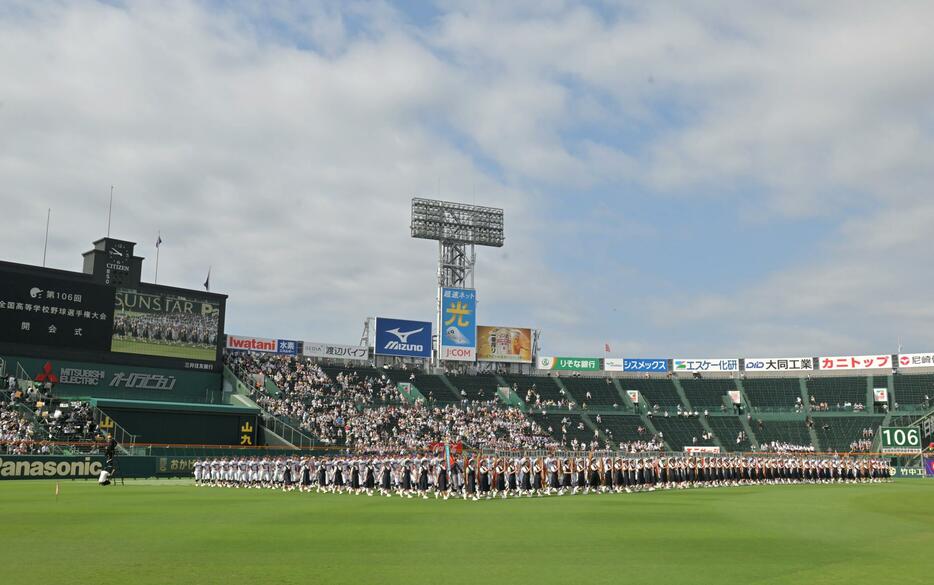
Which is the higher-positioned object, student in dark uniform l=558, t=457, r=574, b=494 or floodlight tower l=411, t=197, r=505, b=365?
floodlight tower l=411, t=197, r=505, b=365

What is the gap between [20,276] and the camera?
5244cm

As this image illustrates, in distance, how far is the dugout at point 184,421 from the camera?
2114 inches

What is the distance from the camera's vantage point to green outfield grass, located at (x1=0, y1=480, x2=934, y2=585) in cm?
1196

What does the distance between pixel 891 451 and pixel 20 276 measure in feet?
215

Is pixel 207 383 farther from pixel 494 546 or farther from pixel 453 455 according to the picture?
pixel 494 546

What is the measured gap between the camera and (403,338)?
8200cm

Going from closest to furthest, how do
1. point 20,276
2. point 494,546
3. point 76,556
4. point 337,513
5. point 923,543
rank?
point 76,556
point 494,546
point 923,543
point 337,513
point 20,276

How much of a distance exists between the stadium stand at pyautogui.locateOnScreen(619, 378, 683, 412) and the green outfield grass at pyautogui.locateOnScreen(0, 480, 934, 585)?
195ft

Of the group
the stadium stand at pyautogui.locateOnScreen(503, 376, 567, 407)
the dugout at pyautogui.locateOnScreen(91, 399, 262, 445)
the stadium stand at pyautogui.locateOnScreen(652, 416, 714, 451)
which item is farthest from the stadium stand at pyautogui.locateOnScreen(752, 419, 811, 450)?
the dugout at pyautogui.locateOnScreen(91, 399, 262, 445)

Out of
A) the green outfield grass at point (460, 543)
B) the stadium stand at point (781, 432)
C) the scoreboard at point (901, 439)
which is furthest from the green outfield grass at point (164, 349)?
the scoreboard at point (901, 439)

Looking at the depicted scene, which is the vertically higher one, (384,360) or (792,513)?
(384,360)

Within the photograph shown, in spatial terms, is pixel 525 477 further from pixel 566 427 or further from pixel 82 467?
pixel 566 427

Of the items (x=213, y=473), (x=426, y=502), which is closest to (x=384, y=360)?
(x=213, y=473)

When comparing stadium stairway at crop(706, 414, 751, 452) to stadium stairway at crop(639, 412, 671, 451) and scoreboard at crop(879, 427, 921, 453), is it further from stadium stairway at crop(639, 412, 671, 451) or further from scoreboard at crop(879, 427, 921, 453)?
scoreboard at crop(879, 427, 921, 453)
